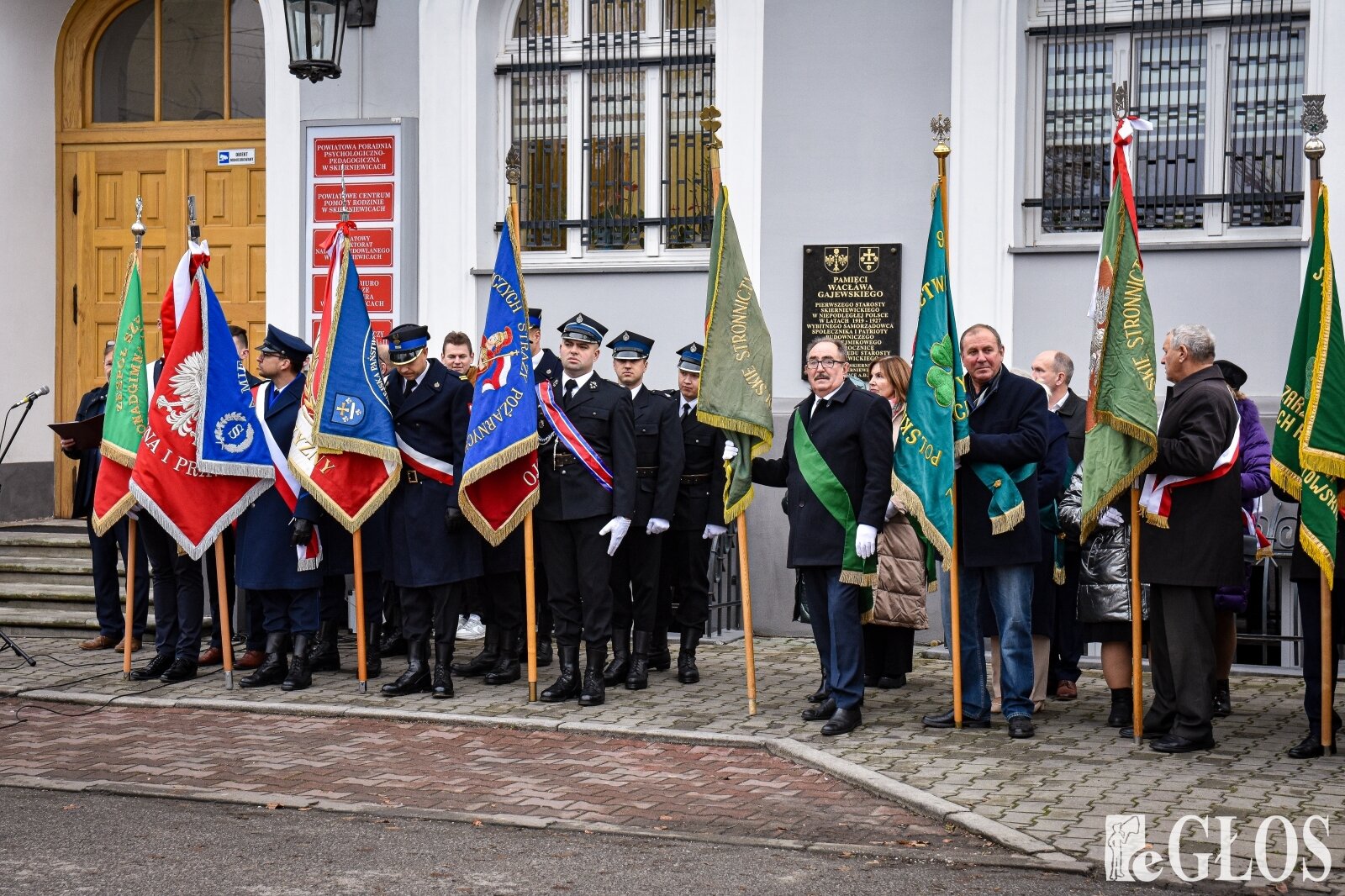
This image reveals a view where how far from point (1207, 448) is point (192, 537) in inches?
216

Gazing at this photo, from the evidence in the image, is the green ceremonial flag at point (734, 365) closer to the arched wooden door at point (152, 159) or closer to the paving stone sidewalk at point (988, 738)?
the paving stone sidewalk at point (988, 738)

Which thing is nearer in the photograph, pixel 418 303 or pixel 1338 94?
pixel 1338 94

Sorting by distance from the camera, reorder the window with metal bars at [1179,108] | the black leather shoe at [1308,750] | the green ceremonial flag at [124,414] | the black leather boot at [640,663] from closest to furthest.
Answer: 1. the black leather shoe at [1308,750]
2. the black leather boot at [640,663]
3. the green ceremonial flag at [124,414]
4. the window with metal bars at [1179,108]

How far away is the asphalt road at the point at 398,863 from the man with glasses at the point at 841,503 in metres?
2.24

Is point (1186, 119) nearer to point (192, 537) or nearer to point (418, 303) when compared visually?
point (418, 303)

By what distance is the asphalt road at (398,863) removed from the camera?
4969 mm

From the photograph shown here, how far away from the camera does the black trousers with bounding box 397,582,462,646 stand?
8602 millimetres

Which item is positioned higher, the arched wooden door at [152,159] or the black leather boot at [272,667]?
the arched wooden door at [152,159]

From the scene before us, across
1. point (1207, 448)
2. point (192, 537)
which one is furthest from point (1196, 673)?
point (192, 537)

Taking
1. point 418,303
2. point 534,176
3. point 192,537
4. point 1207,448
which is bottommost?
point 192,537

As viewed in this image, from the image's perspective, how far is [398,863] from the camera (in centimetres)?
526

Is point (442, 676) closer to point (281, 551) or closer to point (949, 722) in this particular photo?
point (281, 551)

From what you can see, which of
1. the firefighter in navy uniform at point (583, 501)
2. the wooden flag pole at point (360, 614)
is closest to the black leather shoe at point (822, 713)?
the firefighter in navy uniform at point (583, 501)

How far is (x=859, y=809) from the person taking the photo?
608 centimetres
